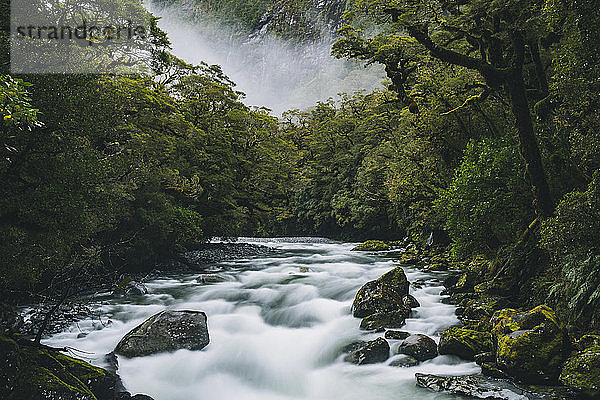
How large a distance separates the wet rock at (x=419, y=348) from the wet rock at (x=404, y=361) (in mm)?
114

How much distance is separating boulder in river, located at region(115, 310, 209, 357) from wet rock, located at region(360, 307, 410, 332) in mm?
4036

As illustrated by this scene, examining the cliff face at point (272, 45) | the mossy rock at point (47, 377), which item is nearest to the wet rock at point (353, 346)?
the mossy rock at point (47, 377)

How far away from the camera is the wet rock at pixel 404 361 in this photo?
28.0 feet

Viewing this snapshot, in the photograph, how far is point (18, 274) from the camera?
8031 mm

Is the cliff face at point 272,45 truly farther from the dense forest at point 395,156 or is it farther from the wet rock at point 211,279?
the wet rock at point 211,279

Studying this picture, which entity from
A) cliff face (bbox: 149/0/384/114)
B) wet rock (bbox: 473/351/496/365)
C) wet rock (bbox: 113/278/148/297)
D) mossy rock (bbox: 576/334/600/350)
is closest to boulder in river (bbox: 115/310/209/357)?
wet rock (bbox: 113/278/148/297)

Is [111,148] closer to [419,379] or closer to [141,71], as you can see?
[141,71]

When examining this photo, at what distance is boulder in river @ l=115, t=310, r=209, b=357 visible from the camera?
8852mm

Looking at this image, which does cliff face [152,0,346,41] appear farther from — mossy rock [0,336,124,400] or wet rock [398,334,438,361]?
mossy rock [0,336,124,400]

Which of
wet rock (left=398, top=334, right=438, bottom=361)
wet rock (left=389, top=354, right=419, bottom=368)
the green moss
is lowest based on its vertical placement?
wet rock (left=389, top=354, right=419, bottom=368)

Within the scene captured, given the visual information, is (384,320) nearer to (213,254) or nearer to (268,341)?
(268,341)

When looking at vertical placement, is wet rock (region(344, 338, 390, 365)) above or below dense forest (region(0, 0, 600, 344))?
below

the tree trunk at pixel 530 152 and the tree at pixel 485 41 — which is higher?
the tree at pixel 485 41

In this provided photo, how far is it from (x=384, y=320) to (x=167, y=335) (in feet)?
17.6
